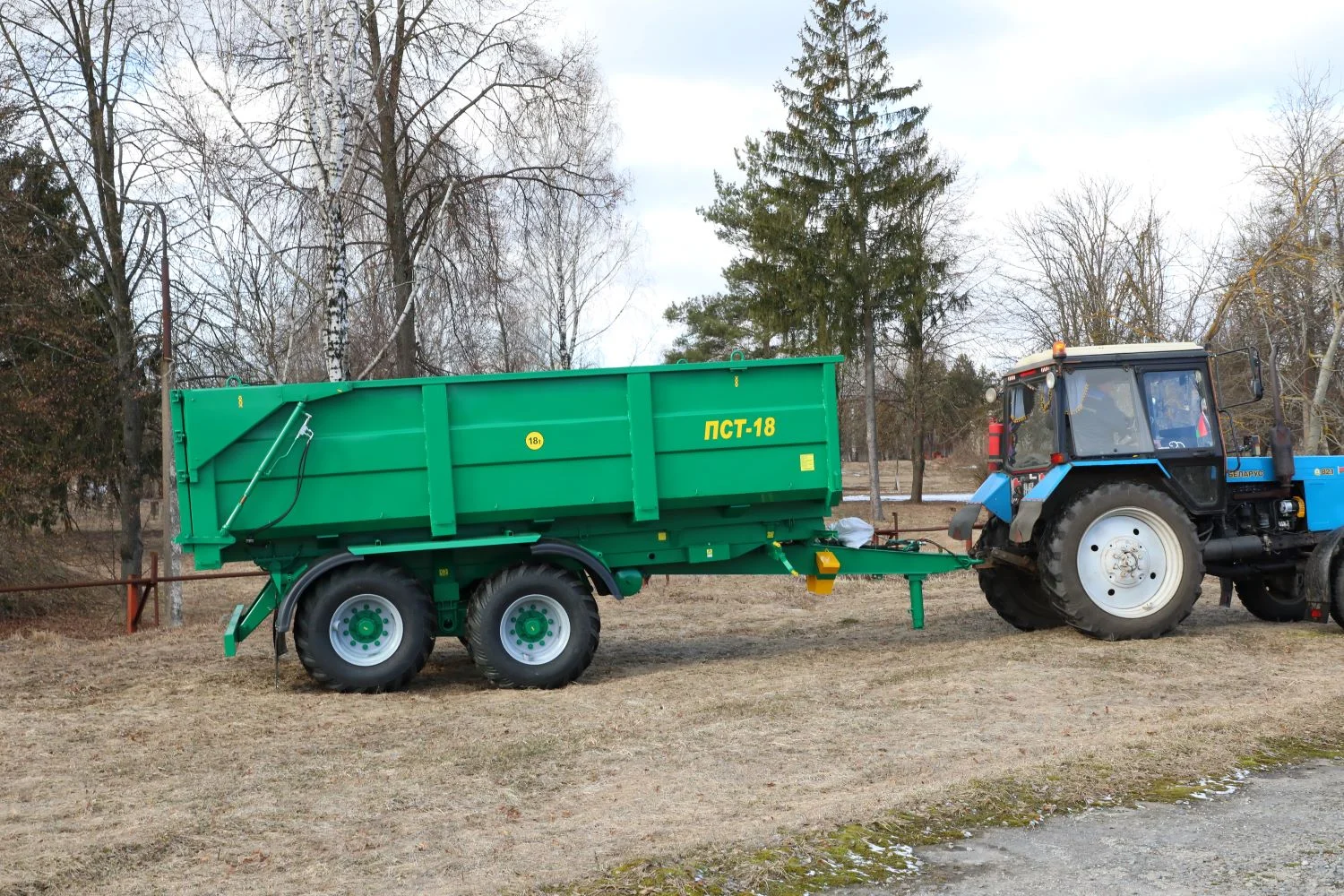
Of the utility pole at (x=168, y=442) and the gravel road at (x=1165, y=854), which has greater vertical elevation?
the utility pole at (x=168, y=442)

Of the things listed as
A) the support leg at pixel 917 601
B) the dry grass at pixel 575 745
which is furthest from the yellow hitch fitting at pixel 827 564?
the support leg at pixel 917 601

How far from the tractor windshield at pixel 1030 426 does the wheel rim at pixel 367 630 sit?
5490 millimetres

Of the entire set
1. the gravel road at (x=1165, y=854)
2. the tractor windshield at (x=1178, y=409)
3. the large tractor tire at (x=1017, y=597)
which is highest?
the tractor windshield at (x=1178, y=409)

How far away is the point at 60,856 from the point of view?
190 inches

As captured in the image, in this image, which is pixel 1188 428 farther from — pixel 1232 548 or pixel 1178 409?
pixel 1232 548

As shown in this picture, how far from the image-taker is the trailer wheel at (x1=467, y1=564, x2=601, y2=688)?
337 inches

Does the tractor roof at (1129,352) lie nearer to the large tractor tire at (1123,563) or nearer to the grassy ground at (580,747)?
the large tractor tire at (1123,563)

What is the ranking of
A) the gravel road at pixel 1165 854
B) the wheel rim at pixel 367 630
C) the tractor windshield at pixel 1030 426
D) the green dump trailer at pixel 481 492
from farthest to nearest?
the tractor windshield at pixel 1030 426, the wheel rim at pixel 367 630, the green dump trailer at pixel 481 492, the gravel road at pixel 1165 854

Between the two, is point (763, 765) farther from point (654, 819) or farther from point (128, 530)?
point (128, 530)

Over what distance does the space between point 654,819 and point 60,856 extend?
8.04ft

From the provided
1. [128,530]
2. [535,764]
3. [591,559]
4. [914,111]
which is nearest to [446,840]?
[535,764]

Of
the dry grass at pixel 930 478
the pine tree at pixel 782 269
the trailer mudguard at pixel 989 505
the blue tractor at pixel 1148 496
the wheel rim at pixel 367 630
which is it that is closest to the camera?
the wheel rim at pixel 367 630

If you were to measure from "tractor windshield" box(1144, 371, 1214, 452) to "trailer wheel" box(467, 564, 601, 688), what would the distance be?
194 inches

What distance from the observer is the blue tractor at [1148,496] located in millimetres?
9492
